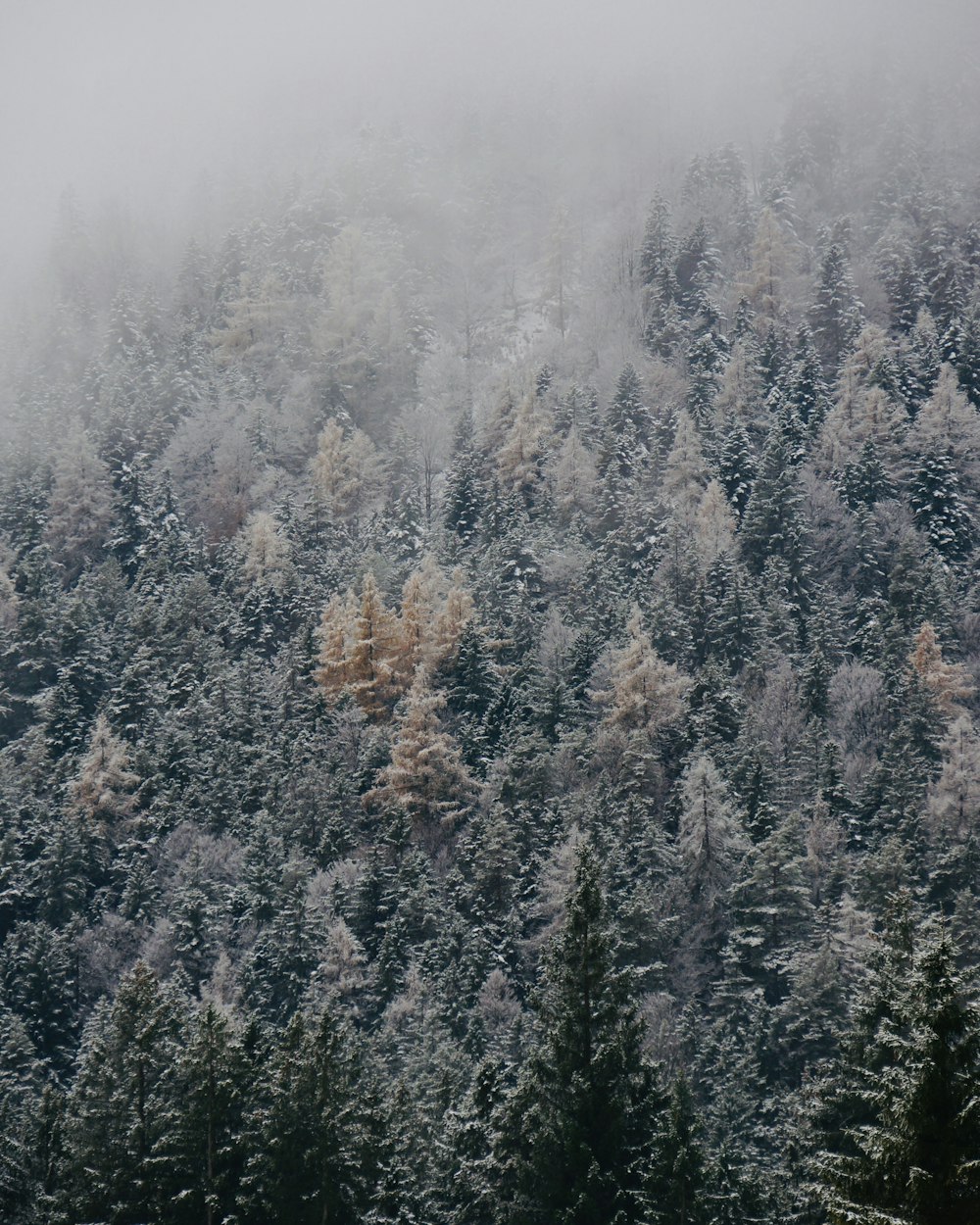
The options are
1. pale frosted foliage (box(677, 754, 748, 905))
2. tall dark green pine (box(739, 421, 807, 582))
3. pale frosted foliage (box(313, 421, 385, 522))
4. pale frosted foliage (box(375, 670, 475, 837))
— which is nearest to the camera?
pale frosted foliage (box(677, 754, 748, 905))

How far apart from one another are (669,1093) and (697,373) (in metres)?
77.9

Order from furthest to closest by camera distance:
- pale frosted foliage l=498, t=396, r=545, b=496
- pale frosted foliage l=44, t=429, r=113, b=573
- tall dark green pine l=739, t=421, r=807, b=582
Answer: pale frosted foliage l=44, t=429, r=113, b=573
pale frosted foliage l=498, t=396, r=545, b=496
tall dark green pine l=739, t=421, r=807, b=582

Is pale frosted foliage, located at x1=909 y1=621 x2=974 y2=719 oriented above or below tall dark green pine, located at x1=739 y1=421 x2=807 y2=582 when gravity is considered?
below

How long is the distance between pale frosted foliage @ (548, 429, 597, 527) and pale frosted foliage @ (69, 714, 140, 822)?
1437 inches

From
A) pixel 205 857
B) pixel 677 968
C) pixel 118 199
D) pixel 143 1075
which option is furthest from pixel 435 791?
pixel 118 199

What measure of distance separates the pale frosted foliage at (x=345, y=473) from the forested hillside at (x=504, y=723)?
0.43 meters

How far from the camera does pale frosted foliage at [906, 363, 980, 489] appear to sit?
259 feet

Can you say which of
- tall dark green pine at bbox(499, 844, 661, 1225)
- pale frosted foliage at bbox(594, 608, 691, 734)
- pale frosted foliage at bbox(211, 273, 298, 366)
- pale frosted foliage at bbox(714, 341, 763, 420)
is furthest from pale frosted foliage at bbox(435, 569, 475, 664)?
pale frosted foliage at bbox(211, 273, 298, 366)

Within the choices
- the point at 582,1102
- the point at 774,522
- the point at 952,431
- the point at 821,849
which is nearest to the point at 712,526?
the point at 774,522

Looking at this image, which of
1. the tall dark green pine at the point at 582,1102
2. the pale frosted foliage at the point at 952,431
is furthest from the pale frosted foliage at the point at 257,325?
the tall dark green pine at the point at 582,1102

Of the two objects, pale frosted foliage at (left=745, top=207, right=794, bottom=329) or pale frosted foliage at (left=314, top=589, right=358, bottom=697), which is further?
pale frosted foliage at (left=745, top=207, right=794, bottom=329)

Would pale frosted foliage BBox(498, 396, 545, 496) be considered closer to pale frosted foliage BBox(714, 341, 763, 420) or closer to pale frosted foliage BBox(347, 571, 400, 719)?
pale frosted foliage BBox(714, 341, 763, 420)

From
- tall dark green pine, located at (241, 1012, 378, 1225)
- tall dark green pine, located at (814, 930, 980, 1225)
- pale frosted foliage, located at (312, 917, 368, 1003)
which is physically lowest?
pale frosted foliage, located at (312, 917, 368, 1003)

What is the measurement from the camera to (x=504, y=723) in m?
62.2
